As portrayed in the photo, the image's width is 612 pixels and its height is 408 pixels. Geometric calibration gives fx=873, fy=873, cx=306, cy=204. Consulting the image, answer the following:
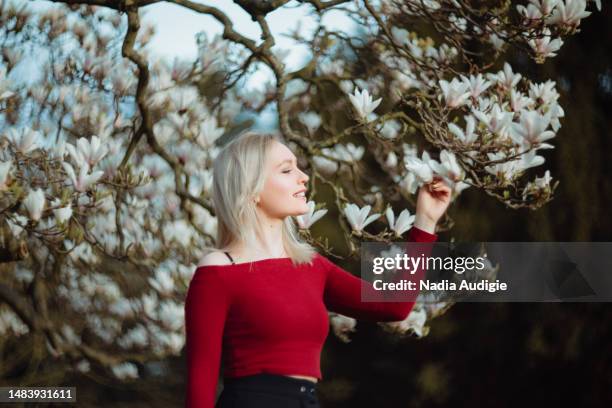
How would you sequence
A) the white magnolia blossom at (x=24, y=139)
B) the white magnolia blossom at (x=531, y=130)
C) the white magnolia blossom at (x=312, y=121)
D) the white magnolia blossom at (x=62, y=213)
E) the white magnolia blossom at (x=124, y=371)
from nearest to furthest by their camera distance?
the white magnolia blossom at (x=531, y=130) < the white magnolia blossom at (x=62, y=213) < the white magnolia blossom at (x=24, y=139) < the white magnolia blossom at (x=124, y=371) < the white magnolia blossom at (x=312, y=121)

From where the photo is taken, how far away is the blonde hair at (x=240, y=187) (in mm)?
1722

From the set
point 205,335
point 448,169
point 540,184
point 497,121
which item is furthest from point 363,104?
point 205,335

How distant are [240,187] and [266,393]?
40 cm

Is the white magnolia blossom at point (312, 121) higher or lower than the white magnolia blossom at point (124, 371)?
higher

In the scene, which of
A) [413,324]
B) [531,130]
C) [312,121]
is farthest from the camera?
[312,121]

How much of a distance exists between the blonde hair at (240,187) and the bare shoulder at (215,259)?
4cm

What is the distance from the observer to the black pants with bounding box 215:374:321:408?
63.8 inches

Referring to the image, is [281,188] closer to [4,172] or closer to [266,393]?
[266,393]

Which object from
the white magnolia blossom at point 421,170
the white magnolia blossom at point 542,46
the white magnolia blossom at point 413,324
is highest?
the white magnolia blossom at point 542,46

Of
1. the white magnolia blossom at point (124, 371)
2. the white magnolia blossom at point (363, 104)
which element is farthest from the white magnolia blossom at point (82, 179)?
the white magnolia blossom at point (124, 371)

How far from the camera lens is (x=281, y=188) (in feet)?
5.69

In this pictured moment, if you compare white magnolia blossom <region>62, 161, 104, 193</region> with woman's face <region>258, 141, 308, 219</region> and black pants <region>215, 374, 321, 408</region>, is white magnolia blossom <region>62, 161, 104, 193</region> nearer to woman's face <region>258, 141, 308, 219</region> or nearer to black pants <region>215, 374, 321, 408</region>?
woman's face <region>258, 141, 308, 219</region>

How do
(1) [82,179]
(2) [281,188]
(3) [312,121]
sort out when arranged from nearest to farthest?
1. (2) [281,188]
2. (1) [82,179]
3. (3) [312,121]

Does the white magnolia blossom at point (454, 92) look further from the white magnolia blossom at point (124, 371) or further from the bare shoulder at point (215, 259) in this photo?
the white magnolia blossom at point (124, 371)
